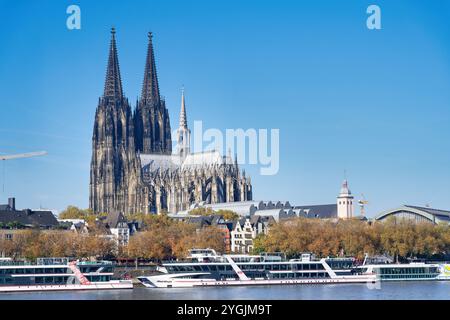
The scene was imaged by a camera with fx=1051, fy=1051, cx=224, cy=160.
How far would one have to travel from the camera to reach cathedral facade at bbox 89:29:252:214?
107 m

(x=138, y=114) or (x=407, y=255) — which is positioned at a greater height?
(x=138, y=114)

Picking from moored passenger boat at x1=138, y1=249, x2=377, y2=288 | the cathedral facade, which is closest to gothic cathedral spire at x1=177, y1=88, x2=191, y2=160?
the cathedral facade

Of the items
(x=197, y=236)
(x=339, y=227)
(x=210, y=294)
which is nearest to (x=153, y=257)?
(x=197, y=236)

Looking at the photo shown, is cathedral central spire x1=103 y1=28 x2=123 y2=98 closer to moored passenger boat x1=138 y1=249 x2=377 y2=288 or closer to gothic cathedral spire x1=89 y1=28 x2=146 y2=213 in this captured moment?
gothic cathedral spire x1=89 y1=28 x2=146 y2=213

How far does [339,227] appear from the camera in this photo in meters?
73.1

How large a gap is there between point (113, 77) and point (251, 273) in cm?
5951

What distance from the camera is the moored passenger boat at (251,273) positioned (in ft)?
162

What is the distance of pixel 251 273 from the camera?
51.6 metres

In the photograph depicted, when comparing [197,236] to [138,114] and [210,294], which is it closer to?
[210,294]

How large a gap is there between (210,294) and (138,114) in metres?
73.0

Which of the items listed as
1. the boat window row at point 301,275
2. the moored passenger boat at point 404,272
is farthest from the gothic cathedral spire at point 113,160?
the boat window row at point 301,275

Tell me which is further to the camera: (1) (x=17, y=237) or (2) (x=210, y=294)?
(1) (x=17, y=237)

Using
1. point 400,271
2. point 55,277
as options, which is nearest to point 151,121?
point 400,271
